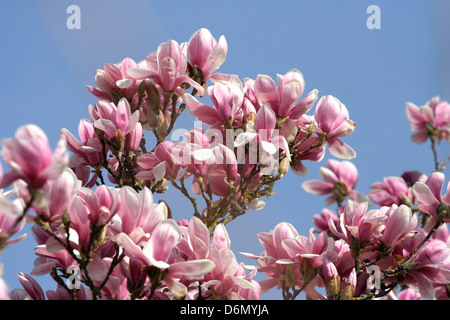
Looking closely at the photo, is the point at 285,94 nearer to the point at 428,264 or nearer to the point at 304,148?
the point at 304,148

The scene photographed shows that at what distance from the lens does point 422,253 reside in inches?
62.6

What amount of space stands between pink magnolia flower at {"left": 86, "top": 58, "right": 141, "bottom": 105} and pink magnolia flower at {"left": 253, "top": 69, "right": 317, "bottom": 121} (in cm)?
45

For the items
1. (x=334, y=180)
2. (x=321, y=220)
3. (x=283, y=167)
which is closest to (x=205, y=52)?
(x=283, y=167)

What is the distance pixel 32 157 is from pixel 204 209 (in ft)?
3.18

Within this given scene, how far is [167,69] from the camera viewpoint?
5.63 feet

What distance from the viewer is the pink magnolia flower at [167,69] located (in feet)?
5.63

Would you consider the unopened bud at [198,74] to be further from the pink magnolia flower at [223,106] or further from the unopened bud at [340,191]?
the unopened bud at [340,191]

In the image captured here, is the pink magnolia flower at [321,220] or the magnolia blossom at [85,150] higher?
the magnolia blossom at [85,150]

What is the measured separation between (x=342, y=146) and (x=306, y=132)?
17 centimetres

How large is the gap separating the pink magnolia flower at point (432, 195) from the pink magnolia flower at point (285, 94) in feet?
1.50

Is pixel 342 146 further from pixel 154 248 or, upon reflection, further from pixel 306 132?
pixel 154 248

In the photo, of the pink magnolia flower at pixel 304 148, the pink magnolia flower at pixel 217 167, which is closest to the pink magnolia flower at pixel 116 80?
the pink magnolia flower at pixel 217 167
